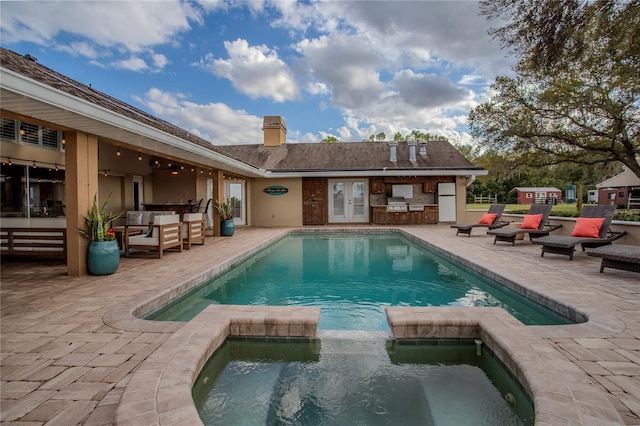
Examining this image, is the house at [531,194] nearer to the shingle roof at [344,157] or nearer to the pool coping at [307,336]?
the shingle roof at [344,157]

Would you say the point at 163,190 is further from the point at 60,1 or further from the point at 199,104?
the point at 60,1

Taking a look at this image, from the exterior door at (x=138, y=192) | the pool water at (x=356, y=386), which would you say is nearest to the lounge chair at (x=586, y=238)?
the pool water at (x=356, y=386)

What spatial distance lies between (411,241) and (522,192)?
4017 cm

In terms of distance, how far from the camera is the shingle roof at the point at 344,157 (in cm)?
1620

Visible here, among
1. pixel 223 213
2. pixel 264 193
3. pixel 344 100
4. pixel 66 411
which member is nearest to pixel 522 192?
pixel 344 100

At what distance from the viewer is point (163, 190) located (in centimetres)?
1388

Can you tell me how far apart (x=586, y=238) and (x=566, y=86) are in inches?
264

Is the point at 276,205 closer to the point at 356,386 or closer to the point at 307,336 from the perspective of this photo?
the point at 307,336

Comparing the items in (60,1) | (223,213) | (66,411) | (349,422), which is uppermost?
(60,1)

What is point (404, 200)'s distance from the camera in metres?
16.1

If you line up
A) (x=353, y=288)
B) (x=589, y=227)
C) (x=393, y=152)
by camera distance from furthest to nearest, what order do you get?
1. (x=393, y=152)
2. (x=589, y=227)
3. (x=353, y=288)

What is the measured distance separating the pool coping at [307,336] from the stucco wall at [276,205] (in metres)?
11.4

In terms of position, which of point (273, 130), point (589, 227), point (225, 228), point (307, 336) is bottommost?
point (307, 336)

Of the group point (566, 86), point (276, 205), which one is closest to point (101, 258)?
point (276, 205)
